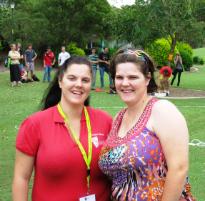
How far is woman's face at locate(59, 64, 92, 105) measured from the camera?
2.97 m

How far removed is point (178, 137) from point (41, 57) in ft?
122

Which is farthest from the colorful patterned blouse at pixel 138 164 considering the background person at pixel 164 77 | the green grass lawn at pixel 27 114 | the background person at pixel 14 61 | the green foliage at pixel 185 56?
the green foliage at pixel 185 56

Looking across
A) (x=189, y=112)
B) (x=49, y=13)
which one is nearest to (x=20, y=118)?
Result: (x=189, y=112)

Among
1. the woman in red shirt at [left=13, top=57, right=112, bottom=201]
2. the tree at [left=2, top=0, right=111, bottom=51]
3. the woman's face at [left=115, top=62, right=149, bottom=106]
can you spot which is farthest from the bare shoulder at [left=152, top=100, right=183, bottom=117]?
the tree at [left=2, top=0, right=111, bottom=51]

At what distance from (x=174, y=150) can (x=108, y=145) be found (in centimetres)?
46

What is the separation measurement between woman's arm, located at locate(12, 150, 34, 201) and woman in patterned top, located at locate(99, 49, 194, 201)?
1.57ft

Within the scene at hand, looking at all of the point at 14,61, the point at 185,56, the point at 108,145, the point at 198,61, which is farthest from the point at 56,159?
the point at 198,61

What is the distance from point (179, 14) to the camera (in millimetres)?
18719

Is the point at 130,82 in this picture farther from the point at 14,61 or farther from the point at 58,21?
the point at 58,21

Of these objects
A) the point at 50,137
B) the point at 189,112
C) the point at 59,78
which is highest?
the point at 59,78

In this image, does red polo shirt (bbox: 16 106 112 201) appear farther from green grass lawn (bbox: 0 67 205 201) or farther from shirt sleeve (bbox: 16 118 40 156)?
green grass lawn (bbox: 0 67 205 201)

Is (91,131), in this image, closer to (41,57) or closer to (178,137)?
(178,137)

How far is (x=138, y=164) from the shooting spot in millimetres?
2586

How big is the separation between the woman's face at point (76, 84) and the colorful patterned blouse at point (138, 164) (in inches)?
16.0
